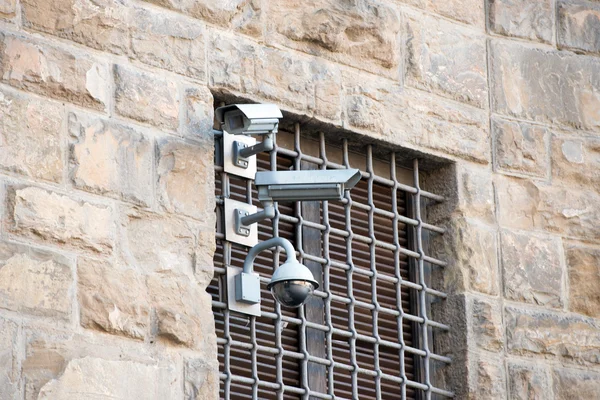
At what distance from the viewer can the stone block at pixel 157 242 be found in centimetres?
601

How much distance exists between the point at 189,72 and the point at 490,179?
1.54 metres

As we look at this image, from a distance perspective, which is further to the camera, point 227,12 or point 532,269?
point 532,269

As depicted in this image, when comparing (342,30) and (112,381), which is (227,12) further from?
(112,381)

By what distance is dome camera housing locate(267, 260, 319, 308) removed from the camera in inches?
234

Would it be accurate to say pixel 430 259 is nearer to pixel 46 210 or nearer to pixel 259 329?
pixel 259 329

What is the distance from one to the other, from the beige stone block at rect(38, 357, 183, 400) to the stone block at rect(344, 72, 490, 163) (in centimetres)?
150

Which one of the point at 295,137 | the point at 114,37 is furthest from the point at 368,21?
the point at 114,37

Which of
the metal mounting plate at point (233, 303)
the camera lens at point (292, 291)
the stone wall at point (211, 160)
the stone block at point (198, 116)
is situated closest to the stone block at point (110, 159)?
the stone wall at point (211, 160)

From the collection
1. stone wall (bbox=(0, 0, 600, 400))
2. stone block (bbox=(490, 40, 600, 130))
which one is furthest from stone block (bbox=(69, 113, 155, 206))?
stone block (bbox=(490, 40, 600, 130))

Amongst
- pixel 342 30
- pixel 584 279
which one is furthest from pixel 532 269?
pixel 342 30

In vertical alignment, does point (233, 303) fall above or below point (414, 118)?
below

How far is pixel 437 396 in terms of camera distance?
22.6ft

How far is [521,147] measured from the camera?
7.37 metres

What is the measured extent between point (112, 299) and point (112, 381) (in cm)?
30
